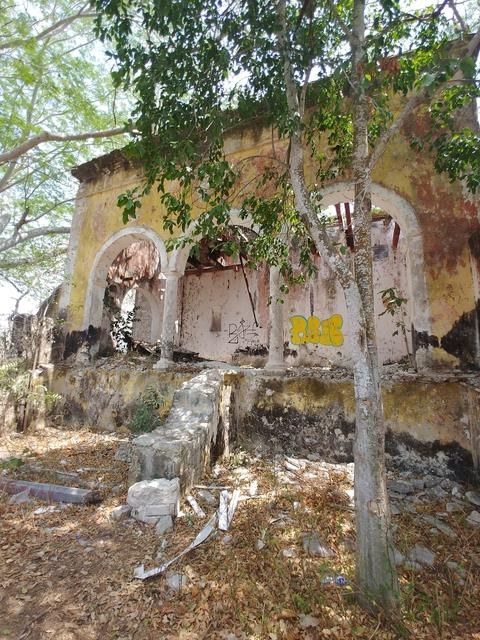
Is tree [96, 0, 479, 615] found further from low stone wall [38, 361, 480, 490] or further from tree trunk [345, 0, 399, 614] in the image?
low stone wall [38, 361, 480, 490]

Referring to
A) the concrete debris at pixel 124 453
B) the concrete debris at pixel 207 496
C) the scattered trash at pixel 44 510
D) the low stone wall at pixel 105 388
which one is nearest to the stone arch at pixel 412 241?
the concrete debris at pixel 207 496

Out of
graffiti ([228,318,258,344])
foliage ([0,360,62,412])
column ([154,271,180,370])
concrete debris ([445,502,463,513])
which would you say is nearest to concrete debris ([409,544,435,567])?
concrete debris ([445,502,463,513])

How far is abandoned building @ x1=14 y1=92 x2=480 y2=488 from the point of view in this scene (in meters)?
4.39

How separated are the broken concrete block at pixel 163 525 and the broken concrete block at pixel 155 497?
0.04m

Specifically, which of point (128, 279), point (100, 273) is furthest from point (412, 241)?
point (128, 279)

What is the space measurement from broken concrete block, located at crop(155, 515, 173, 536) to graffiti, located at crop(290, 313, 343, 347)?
7.26 m

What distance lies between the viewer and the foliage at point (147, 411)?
220 inches

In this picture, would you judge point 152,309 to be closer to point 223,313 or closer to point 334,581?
point 223,313

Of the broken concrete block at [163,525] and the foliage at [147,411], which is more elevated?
the foliage at [147,411]

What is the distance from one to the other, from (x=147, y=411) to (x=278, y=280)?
9.97ft

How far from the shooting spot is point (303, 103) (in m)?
3.15

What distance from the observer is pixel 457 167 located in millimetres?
3611

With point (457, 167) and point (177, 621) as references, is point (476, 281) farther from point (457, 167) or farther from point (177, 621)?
point (177, 621)

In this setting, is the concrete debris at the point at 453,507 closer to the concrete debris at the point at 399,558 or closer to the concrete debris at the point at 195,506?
the concrete debris at the point at 399,558
